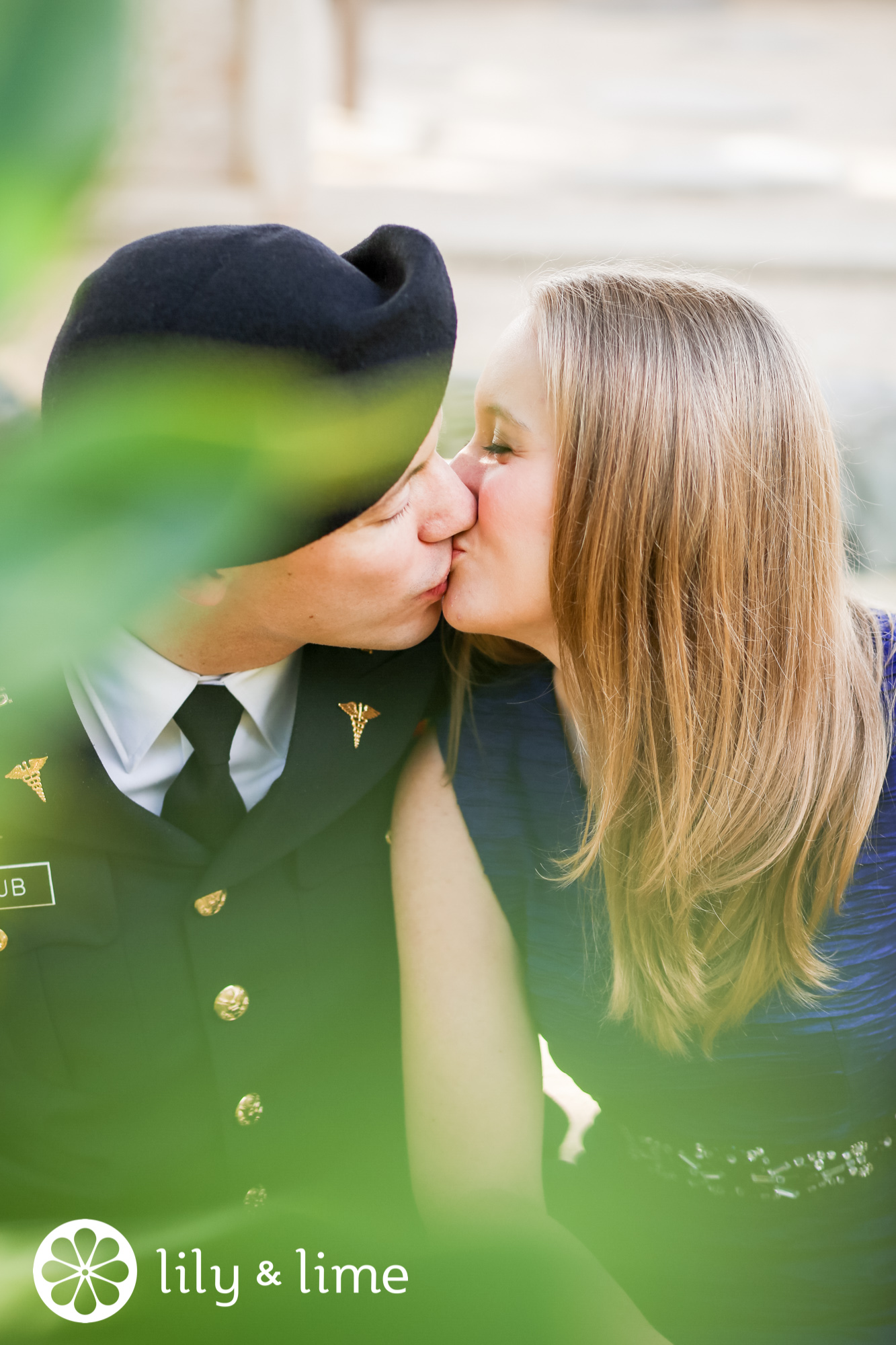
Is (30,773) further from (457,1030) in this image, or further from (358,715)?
(457,1030)

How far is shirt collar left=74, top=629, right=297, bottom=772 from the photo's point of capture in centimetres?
103

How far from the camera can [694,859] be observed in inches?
45.7

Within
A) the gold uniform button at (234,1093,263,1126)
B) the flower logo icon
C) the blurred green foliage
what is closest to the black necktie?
the gold uniform button at (234,1093,263,1126)

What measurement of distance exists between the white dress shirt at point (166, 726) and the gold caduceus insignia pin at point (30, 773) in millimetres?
545

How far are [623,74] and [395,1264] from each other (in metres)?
11.7

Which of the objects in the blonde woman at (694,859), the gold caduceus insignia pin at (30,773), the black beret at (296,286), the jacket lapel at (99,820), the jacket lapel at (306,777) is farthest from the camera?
the blonde woman at (694,859)

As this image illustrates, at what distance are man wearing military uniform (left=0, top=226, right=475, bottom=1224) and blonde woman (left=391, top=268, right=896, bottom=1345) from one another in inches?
3.2

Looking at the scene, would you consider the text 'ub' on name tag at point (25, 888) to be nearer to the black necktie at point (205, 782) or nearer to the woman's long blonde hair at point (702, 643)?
the black necktie at point (205, 782)

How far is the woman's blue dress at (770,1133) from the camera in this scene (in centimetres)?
115

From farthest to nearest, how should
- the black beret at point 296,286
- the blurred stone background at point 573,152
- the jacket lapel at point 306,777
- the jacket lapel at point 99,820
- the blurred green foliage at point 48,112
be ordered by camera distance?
the blurred stone background at point 573,152, the jacket lapel at point 306,777, the jacket lapel at point 99,820, the black beret at point 296,286, the blurred green foliage at point 48,112

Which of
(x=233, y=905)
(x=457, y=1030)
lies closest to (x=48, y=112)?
(x=233, y=905)

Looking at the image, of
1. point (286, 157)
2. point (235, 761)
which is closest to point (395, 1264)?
point (235, 761)

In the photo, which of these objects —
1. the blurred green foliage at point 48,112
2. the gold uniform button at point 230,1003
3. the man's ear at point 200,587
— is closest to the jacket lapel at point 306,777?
the gold uniform button at point 230,1003

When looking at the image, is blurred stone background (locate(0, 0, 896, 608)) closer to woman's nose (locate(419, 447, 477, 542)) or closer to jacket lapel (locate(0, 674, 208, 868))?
woman's nose (locate(419, 447, 477, 542))
